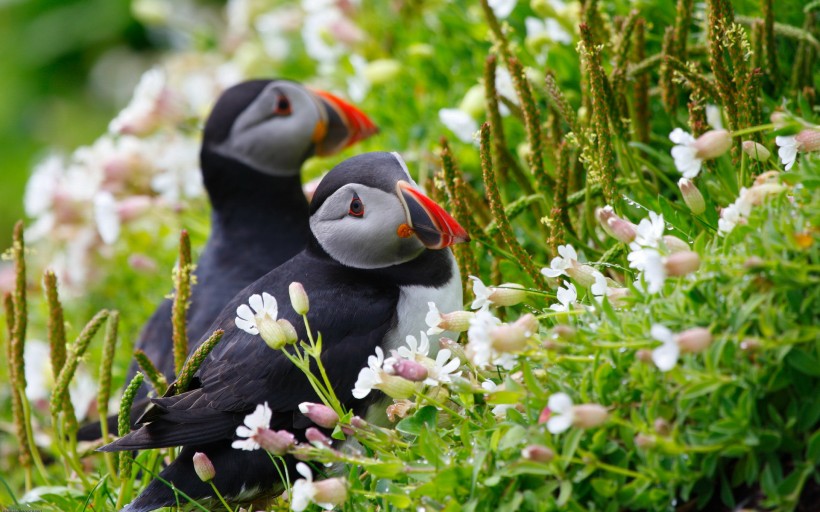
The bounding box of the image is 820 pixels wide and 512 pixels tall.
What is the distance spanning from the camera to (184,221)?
4.10 m

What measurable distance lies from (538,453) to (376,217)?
874mm

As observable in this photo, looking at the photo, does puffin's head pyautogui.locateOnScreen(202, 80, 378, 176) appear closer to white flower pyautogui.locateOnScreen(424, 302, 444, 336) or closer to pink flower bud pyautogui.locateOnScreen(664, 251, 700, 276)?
white flower pyautogui.locateOnScreen(424, 302, 444, 336)

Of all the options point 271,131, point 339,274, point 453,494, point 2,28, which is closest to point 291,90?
point 271,131

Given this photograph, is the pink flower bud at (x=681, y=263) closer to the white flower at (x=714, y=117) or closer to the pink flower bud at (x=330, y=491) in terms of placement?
the pink flower bud at (x=330, y=491)

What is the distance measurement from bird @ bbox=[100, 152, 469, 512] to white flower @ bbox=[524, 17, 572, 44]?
1.19 metres

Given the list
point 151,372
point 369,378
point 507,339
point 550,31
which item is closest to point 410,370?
point 369,378

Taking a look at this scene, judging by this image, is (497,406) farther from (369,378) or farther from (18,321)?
(18,321)

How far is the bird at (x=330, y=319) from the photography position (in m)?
2.11

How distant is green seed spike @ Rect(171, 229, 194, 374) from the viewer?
2.45m

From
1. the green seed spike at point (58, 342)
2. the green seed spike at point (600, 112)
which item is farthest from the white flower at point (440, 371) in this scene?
the green seed spike at point (58, 342)

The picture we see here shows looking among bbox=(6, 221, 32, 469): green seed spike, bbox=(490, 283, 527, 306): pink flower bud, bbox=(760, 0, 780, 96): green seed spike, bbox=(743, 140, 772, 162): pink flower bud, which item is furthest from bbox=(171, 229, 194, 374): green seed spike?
bbox=(760, 0, 780, 96): green seed spike

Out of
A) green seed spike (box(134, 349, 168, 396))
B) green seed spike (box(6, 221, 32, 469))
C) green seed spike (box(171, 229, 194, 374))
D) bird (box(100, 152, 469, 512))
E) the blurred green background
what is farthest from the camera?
the blurred green background

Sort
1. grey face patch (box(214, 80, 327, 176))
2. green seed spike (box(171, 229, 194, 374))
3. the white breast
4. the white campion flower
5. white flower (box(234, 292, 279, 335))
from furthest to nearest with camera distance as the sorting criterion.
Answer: grey face patch (box(214, 80, 327, 176)) → green seed spike (box(171, 229, 194, 374)) → the white breast → white flower (box(234, 292, 279, 335)) → the white campion flower

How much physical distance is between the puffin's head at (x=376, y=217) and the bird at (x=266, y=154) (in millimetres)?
861
